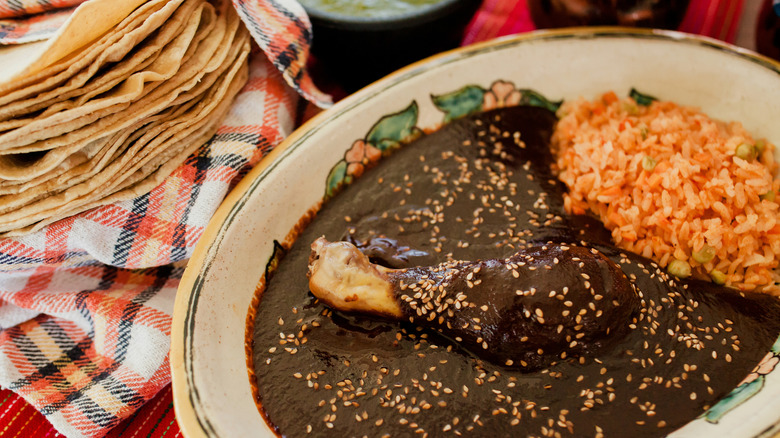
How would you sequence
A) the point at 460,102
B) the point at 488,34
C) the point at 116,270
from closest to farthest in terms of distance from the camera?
the point at 116,270
the point at 460,102
the point at 488,34

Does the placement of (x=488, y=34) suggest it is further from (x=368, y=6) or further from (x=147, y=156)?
(x=147, y=156)

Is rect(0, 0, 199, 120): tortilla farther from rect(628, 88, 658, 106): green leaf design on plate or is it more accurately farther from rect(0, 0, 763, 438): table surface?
rect(628, 88, 658, 106): green leaf design on plate

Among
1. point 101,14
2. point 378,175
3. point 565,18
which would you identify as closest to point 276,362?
point 378,175

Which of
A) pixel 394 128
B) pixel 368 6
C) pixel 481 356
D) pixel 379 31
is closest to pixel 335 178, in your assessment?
pixel 394 128

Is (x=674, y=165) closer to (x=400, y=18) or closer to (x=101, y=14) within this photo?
(x=400, y=18)

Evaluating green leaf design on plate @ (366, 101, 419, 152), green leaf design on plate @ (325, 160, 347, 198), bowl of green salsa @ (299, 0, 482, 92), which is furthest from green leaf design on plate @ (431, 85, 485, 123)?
green leaf design on plate @ (325, 160, 347, 198)

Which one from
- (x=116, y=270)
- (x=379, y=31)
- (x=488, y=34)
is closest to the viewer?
(x=116, y=270)

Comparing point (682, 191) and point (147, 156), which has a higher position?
point (682, 191)
